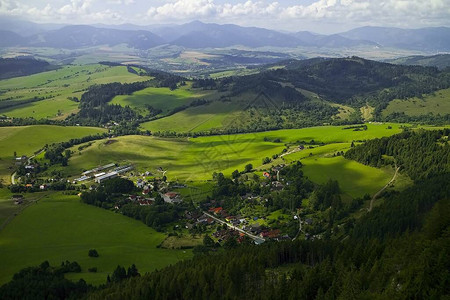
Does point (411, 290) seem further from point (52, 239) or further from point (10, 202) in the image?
point (10, 202)

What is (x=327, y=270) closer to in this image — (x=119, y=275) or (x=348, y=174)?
(x=119, y=275)

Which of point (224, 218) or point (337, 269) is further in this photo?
point (224, 218)

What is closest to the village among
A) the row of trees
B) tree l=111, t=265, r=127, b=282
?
tree l=111, t=265, r=127, b=282

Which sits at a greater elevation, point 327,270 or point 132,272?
point 327,270

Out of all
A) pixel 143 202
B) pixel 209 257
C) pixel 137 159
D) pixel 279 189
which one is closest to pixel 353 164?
pixel 279 189

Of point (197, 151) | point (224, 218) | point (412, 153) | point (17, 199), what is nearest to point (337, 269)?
point (224, 218)

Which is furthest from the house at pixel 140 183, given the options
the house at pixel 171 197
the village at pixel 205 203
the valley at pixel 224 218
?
the house at pixel 171 197

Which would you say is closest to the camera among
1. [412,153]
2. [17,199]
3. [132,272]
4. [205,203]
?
[132,272]

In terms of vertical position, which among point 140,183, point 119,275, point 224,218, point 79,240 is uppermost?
point 119,275
